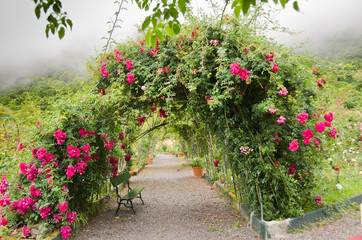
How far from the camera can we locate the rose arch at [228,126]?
2.79 metres

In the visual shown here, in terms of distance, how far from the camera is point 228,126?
3209mm

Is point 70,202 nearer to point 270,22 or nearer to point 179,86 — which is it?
point 179,86

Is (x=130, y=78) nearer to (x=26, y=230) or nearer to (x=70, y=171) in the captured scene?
(x=70, y=171)

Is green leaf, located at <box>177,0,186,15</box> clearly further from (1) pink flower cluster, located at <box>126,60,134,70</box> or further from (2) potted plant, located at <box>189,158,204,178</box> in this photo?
(2) potted plant, located at <box>189,158,204,178</box>

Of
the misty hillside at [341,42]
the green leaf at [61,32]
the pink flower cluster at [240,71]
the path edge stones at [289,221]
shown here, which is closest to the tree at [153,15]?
the green leaf at [61,32]

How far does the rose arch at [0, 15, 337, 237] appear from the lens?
9.16 ft

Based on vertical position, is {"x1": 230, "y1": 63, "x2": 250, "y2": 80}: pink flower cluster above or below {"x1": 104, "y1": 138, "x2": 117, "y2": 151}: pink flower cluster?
above

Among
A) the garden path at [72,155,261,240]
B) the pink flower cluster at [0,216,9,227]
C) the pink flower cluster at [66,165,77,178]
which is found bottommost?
the garden path at [72,155,261,240]

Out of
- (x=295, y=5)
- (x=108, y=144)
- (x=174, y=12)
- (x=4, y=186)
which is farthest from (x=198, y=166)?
(x=295, y=5)

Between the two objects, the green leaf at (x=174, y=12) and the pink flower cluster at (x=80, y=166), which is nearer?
the green leaf at (x=174, y=12)

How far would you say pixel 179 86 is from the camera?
12.9ft

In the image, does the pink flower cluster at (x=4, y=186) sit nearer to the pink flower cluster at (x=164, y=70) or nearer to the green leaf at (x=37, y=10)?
the green leaf at (x=37, y=10)

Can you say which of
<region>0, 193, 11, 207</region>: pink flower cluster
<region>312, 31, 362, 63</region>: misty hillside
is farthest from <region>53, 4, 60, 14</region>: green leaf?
<region>312, 31, 362, 63</region>: misty hillside

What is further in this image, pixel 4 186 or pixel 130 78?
pixel 130 78
